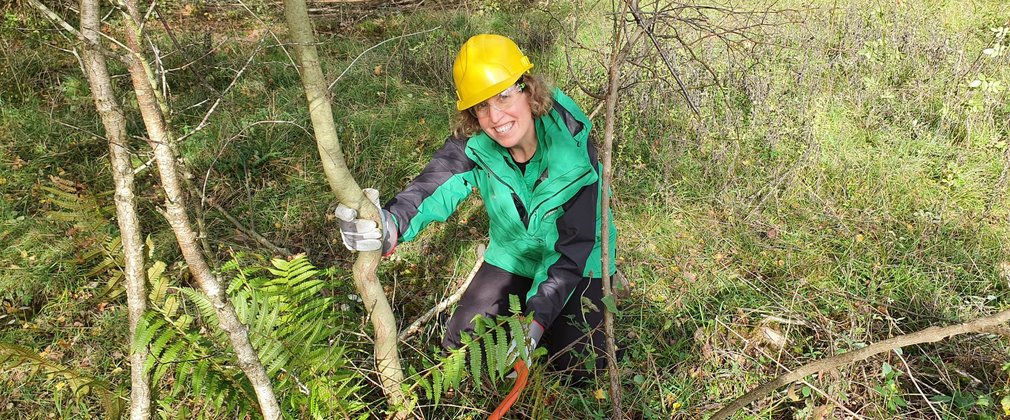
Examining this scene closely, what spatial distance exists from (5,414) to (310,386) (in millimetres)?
1603

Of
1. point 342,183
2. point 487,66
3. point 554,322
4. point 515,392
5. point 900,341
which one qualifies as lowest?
point 554,322

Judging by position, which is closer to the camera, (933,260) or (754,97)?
(933,260)

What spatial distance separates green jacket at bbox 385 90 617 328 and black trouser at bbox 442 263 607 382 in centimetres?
16

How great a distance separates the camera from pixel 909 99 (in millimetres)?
4070

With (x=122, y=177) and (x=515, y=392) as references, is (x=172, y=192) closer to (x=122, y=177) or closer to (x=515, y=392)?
(x=122, y=177)

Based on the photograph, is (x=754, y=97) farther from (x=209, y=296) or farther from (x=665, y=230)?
(x=209, y=296)

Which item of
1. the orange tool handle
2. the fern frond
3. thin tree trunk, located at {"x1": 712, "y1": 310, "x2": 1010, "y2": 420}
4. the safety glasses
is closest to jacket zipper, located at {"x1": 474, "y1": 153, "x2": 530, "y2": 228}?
the safety glasses

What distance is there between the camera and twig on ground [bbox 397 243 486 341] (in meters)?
2.59

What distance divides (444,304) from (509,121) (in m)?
0.97

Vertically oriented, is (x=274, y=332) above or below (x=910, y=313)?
above

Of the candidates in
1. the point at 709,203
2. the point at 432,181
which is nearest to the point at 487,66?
the point at 432,181

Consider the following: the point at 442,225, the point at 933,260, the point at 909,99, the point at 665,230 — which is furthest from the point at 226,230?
the point at 909,99

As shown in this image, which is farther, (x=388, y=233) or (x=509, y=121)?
(x=509, y=121)

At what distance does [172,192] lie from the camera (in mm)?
1350
